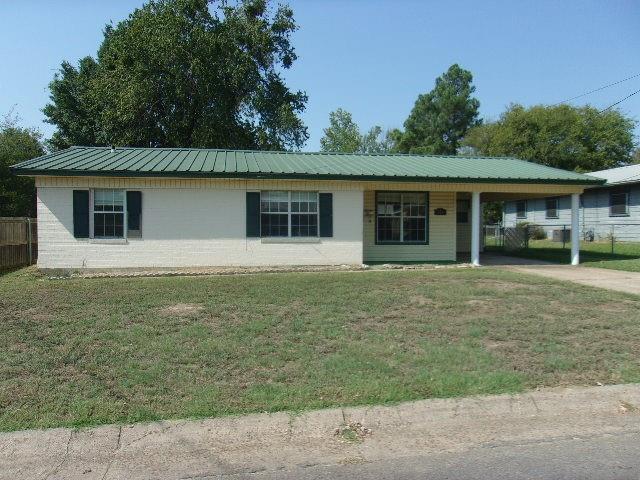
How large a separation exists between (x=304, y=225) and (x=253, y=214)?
5.02 feet

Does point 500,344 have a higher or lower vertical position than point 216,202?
lower

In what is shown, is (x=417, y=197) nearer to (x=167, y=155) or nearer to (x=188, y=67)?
(x=167, y=155)

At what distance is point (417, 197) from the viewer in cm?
1692

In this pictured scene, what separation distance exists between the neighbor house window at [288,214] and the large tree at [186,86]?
14757mm

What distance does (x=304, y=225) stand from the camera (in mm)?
14625

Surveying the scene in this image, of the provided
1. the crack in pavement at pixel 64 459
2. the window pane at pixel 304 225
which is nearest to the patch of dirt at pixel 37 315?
the crack in pavement at pixel 64 459

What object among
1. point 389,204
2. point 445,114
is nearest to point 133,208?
point 389,204

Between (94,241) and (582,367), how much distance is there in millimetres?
12085

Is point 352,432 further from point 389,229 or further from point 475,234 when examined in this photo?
point 389,229

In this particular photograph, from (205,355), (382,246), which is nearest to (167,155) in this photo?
(382,246)

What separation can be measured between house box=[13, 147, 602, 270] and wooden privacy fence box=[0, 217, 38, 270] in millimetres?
2445

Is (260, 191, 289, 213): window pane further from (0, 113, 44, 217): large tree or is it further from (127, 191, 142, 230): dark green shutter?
(0, 113, 44, 217): large tree

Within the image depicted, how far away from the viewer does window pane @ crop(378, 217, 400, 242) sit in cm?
1670

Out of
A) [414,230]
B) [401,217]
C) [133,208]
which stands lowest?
[414,230]
